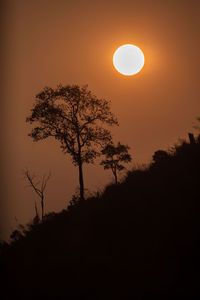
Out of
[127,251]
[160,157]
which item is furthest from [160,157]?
[127,251]

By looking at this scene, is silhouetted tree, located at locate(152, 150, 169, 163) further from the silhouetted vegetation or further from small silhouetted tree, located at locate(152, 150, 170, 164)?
the silhouetted vegetation

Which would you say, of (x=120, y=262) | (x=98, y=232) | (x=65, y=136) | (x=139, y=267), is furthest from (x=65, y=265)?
(x=65, y=136)

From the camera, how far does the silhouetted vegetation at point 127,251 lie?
476 cm

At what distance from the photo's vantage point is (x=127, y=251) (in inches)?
239

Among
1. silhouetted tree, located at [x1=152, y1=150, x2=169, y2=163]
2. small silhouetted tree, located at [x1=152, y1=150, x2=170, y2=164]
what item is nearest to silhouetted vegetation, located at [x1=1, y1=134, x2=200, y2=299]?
small silhouetted tree, located at [x1=152, y1=150, x2=170, y2=164]

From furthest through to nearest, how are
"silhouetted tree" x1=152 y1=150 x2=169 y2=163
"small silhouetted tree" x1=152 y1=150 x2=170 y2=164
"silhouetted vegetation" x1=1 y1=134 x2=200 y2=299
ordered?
"silhouetted tree" x1=152 y1=150 x2=169 y2=163 < "small silhouetted tree" x1=152 y1=150 x2=170 y2=164 < "silhouetted vegetation" x1=1 y1=134 x2=200 y2=299

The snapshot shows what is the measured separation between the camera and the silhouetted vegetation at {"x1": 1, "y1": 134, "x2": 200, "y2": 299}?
476cm

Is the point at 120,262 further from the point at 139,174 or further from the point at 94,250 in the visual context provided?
the point at 139,174

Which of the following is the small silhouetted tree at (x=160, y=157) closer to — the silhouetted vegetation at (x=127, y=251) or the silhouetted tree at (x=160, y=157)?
the silhouetted tree at (x=160, y=157)

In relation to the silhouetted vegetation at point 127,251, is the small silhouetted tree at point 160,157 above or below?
above

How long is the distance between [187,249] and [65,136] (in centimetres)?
1903

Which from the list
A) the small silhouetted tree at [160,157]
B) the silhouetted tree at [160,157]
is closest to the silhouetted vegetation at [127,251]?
the small silhouetted tree at [160,157]

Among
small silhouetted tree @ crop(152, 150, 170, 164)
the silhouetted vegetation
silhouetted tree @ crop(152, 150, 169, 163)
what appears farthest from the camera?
silhouetted tree @ crop(152, 150, 169, 163)

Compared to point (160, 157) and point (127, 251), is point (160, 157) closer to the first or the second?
point (160, 157)
